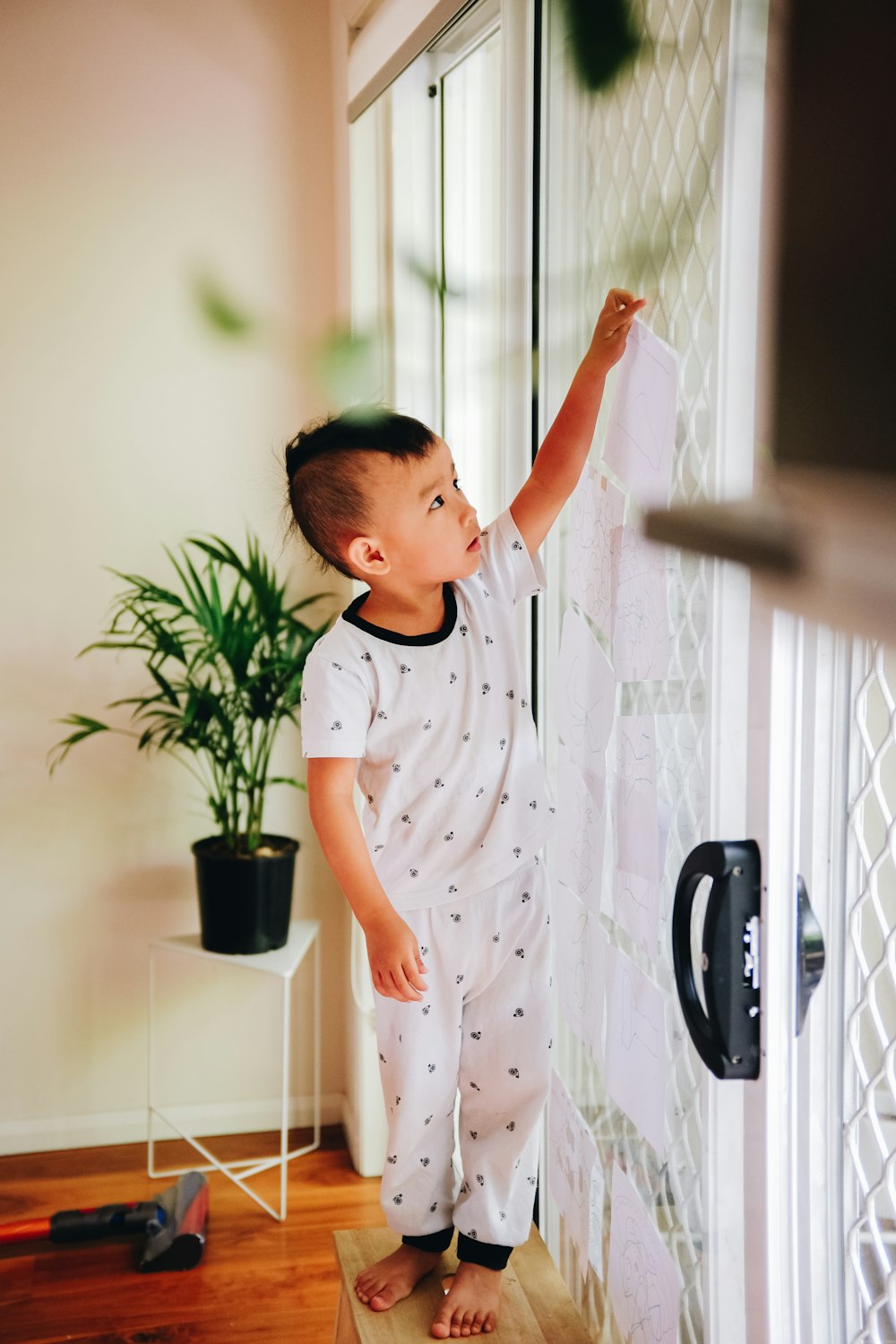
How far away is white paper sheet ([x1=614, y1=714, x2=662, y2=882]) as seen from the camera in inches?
42.2

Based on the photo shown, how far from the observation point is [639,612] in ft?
3.53

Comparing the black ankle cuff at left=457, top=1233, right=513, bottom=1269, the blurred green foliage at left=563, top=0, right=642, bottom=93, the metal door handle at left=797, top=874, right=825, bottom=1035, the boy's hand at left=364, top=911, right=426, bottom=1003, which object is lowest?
the black ankle cuff at left=457, top=1233, right=513, bottom=1269

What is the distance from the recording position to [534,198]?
1.42 meters

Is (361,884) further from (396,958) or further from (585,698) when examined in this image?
(585,698)

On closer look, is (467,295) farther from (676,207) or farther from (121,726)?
(121,726)

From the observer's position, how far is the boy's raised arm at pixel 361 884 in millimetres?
1113

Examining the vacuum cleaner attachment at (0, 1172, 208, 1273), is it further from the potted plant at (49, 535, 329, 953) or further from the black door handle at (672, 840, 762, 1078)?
the black door handle at (672, 840, 762, 1078)

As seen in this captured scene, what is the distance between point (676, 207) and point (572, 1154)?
1038mm

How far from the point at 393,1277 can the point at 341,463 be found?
0.93 metres

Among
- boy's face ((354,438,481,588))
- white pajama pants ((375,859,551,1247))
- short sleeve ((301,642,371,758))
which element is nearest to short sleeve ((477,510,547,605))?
boy's face ((354,438,481,588))

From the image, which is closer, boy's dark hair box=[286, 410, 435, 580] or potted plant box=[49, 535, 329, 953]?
boy's dark hair box=[286, 410, 435, 580]

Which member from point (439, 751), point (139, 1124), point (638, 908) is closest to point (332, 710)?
point (439, 751)

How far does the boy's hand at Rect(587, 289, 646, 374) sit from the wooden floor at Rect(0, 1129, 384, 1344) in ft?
5.15

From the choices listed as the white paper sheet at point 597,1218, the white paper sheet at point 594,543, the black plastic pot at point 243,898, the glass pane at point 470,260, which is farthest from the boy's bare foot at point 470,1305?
the glass pane at point 470,260
